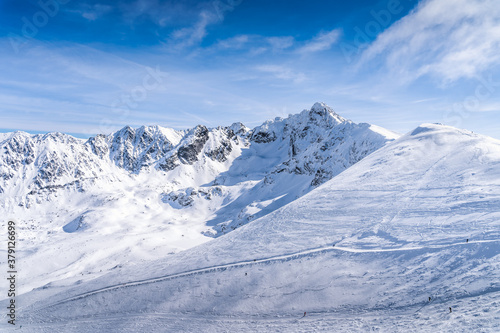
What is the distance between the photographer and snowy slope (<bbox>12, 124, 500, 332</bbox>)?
1852cm

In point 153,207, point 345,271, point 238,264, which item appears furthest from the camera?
point 153,207

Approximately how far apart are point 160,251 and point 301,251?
2474 inches

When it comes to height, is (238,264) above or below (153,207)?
above

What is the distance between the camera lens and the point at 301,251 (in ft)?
89.8

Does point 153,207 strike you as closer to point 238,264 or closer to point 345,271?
point 238,264

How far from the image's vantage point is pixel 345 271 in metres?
23.1

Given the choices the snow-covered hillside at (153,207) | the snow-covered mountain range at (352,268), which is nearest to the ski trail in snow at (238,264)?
the snow-covered mountain range at (352,268)

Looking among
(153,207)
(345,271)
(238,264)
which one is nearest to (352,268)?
(345,271)

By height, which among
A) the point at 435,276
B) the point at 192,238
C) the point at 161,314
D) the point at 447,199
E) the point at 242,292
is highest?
the point at 447,199

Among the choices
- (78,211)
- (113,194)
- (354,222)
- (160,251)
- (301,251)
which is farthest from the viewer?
(113,194)

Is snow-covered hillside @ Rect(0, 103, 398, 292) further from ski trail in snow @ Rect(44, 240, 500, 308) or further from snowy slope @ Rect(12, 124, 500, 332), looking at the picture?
snowy slope @ Rect(12, 124, 500, 332)

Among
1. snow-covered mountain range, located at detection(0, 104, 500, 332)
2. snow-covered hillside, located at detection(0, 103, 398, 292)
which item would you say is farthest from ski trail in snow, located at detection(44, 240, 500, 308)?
snow-covered hillside, located at detection(0, 103, 398, 292)

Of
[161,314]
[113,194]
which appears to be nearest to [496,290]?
[161,314]

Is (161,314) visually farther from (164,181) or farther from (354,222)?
(164,181)
